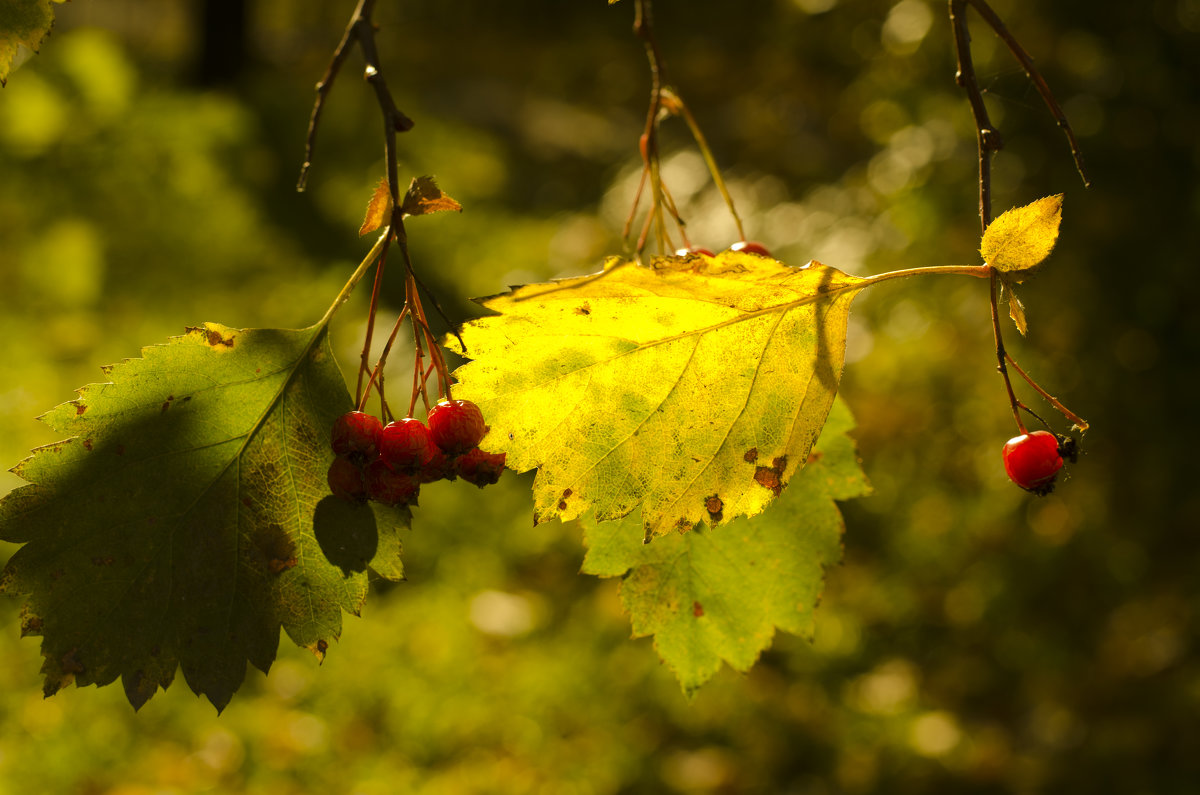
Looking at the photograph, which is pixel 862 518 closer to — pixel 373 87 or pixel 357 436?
pixel 357 436

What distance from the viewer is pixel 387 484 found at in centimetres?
77

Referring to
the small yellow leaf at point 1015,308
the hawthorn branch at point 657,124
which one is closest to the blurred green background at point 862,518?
the hawthorn branch at point 657,124

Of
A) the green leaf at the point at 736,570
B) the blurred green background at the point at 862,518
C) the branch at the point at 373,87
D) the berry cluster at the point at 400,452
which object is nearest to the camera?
the branch at the point at 373,87

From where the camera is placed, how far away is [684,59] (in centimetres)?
704

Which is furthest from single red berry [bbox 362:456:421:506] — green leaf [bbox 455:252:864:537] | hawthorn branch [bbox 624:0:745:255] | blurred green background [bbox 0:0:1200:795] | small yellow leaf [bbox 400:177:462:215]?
blurred green background [bbox 0:0:1200:795]

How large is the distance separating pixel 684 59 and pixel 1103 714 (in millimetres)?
5270

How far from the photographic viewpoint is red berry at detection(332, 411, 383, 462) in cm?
76

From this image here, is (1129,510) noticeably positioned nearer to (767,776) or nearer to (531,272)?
(767,776)

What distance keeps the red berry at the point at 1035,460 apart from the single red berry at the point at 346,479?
1.78 feet

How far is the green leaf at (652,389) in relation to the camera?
732mm

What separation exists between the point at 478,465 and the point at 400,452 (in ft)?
0.22

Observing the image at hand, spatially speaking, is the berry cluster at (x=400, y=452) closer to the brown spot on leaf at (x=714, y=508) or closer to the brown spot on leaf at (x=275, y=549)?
the brown spot on leaf at (x=275, y=549)

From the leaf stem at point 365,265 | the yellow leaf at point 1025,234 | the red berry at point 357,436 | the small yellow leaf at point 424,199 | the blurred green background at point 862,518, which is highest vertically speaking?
the yellow leaf at point 1025,234

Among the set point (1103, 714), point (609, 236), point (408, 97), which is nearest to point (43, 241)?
point (609, 236)
